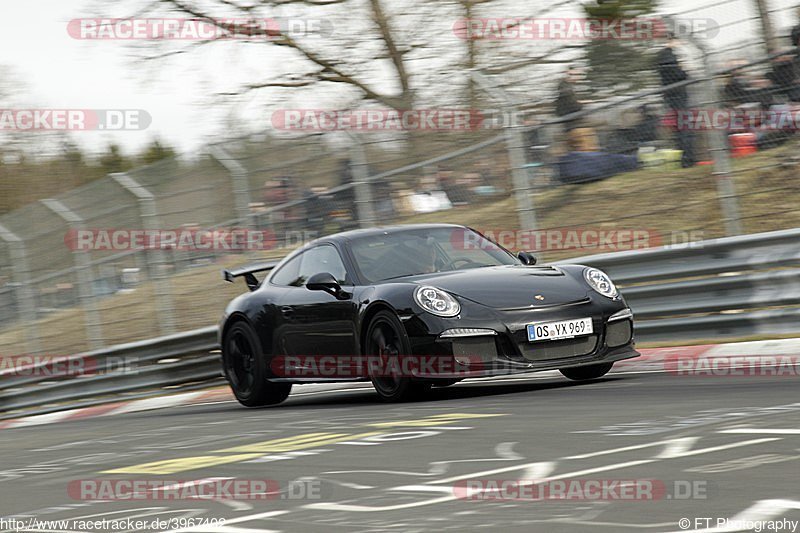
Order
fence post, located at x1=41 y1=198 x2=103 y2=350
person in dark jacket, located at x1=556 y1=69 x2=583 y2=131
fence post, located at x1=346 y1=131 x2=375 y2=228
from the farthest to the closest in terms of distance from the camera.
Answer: fence post, located at x1=41 y1=198 x2=103 y2=350
fence post, located at x1=346 y1=131 x2=375 y2=228
person in dark jacket, located at x1=556 y1=69 x2=583 y2=131

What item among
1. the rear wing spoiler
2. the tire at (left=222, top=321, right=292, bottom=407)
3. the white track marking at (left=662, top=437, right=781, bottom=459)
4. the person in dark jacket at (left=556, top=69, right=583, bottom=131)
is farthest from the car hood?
the white track marking at (left=662, top=437, right=781, bottom=459)

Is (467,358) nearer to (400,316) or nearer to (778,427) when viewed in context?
(400,316)

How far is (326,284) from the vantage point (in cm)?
916

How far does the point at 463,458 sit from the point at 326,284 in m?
3.68

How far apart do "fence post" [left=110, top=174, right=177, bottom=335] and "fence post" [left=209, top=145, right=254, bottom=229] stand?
0.95 metres

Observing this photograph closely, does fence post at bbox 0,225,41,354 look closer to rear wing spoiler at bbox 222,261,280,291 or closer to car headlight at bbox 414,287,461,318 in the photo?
rear wing spoiler at bbox 222,261,280,291

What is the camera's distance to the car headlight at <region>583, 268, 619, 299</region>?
28.6 ft

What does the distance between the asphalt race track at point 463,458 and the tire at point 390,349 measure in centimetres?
21

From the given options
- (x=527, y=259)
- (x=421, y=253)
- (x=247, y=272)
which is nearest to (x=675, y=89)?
(x=527, y=259)

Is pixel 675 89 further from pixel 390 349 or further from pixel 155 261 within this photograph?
pixel 155 261

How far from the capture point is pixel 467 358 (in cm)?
817

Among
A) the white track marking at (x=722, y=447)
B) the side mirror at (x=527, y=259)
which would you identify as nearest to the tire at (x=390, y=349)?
the side mirror at (x=527, y=259)

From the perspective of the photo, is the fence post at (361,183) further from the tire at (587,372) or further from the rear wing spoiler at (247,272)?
the tire at (587,372)

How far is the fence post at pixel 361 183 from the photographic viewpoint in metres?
12.7
